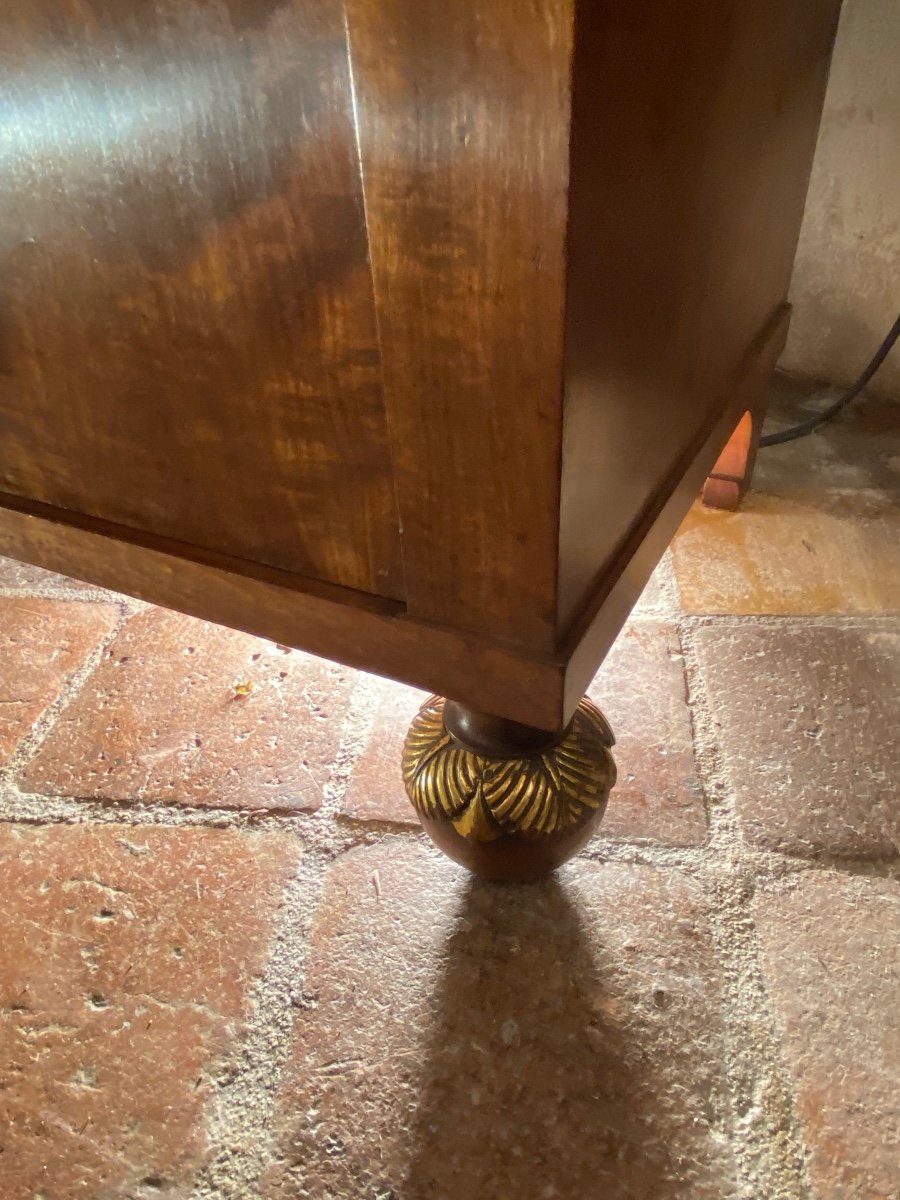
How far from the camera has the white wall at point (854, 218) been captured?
1.04 meters

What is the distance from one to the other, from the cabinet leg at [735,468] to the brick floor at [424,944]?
212 millimetres

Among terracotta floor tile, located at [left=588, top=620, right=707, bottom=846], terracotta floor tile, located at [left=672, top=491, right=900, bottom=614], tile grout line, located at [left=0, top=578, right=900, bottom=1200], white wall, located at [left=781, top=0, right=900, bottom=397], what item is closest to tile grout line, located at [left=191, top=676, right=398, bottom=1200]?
tile grout line, located at [left=0, top=578, right=900, bottom=1200]

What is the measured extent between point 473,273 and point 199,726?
55 centimetres

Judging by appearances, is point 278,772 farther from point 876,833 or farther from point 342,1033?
point 876,833

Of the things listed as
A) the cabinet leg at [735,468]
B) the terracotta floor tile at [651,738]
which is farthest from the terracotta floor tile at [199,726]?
the cabinet leg at [735,468]

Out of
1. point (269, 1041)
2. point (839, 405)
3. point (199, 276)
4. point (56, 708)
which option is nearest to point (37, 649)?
point (56, 708)

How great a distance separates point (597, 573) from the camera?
452mm

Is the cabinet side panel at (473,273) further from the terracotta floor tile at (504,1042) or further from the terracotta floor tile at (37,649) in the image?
the terracotta floor tile at (37,649)

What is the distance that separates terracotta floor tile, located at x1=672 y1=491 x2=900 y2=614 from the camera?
0.90 meters

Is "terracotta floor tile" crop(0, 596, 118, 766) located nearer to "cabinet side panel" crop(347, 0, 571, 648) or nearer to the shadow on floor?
the shadow on floor

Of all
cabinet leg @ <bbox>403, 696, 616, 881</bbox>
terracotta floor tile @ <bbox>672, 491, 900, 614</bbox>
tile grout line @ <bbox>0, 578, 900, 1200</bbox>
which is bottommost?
terracotta floor tile @ <bbox>672, 491, 900, 614</bbox>

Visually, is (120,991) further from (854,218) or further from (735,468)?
(854,218)

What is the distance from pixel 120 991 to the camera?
0.56m

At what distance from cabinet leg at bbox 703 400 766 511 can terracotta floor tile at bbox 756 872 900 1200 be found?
513 mm
